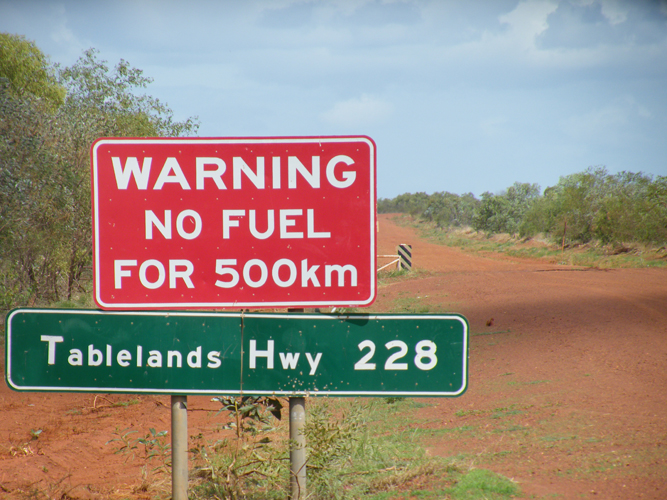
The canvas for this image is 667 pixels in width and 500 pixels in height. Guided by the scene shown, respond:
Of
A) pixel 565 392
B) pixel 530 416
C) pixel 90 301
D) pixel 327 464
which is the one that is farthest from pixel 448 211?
pixel 327 464

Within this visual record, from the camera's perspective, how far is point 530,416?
17.7 feet

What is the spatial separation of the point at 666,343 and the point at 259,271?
7.89m

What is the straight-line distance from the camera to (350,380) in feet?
8.28

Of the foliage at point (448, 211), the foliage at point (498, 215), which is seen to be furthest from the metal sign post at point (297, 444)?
the foliage at point (448, 211)

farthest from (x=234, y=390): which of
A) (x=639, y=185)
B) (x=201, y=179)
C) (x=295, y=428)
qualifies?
(x=639, y=185)

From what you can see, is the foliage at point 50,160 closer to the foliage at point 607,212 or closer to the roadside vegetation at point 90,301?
the roadside vegetation at point 90,301

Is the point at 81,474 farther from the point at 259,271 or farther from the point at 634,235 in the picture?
the point at 634,235

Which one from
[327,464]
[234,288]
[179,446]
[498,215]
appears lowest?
[327,464]

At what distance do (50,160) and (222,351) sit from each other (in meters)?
10.5

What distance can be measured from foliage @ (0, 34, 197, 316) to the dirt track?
4731 millimetres

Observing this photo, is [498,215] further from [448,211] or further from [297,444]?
[297,444]

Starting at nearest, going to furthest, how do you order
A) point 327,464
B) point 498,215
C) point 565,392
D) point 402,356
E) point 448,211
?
point 402,356 → point 327,464 → point 565,392 → point 498,215 → point 448,211

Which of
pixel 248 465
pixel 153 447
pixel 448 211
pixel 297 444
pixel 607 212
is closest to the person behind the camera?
pixel 297 444

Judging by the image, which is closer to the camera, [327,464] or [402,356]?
[402,356]
